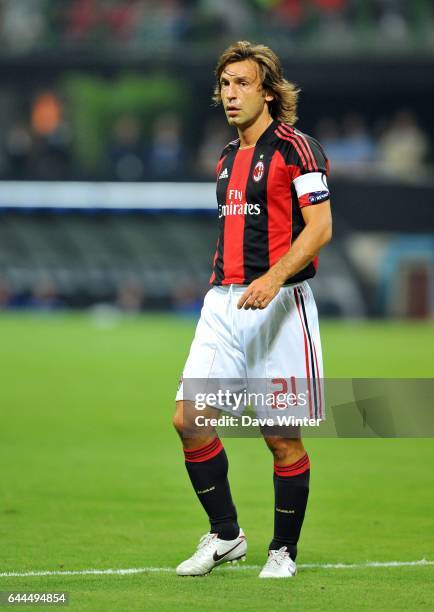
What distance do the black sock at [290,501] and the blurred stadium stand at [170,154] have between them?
26.1 m

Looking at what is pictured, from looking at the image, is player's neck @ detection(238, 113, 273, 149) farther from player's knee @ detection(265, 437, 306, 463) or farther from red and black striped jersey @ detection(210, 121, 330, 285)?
player's knee @ detection(265, 437, 306, 463)

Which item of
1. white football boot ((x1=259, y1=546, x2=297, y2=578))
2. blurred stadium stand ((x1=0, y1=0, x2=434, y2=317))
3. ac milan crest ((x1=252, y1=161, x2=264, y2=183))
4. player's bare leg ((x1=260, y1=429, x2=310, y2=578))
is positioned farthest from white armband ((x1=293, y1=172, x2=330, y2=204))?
blurred stadium stand ((x1=0, y1=0, x2=434, y2=317))

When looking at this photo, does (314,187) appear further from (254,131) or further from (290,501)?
(290,501)

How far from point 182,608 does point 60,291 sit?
2920cm

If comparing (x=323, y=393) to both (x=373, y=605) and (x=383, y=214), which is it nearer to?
(x=373, y=605)

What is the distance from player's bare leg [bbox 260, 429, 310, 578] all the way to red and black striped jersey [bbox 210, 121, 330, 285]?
2.43 ft

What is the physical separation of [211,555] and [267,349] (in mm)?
967

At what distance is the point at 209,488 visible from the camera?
6.59 metres

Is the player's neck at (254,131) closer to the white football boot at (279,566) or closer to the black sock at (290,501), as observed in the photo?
the black sock at (290,501)

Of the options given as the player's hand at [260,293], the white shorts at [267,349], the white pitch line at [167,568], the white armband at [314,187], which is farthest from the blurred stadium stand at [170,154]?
the player's hand at [260,293]

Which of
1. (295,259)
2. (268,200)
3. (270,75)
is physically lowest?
(295,259)

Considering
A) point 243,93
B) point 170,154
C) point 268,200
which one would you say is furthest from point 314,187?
point 170,154

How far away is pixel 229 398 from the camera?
21.3 feet

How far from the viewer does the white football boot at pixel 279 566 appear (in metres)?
6.34
